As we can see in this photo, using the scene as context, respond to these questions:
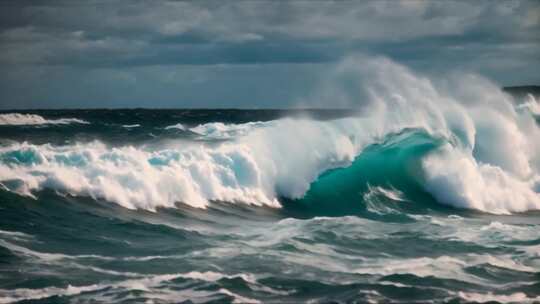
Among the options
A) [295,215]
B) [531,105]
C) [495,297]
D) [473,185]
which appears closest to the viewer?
[495,297]

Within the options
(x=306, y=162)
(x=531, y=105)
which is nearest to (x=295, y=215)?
(x=306, y=162)

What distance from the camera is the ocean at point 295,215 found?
10.9 m

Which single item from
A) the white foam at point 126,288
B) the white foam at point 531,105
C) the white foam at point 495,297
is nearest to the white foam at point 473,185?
the white foam at point 531,105

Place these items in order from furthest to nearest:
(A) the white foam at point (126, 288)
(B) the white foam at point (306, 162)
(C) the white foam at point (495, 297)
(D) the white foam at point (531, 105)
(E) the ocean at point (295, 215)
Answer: (D) the white foam at point (531, 105)
(B) the white foam at point (306, 162)
(E) the ocean at point (295, 215)
(C) the white foam at point (495, 297)
(A) the white foam at point (126, 288)

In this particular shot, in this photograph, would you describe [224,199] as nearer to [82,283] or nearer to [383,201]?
[383,201]

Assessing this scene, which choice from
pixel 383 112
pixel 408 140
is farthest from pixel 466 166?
pixel 383 112

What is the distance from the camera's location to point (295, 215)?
1972cm

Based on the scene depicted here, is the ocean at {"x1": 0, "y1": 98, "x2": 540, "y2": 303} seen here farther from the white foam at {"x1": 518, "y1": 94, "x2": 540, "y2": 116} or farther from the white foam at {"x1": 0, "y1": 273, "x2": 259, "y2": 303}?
the white foam at {"x1": 518, "y1": 94, "x2": 540, "y2": 116}

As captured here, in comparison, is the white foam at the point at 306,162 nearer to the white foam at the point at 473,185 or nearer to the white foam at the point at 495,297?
the white foam at the point at 473,185

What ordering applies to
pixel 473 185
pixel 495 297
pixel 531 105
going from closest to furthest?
1. pixel 495 297
2. pixel 473 185
3. pixel 531 105

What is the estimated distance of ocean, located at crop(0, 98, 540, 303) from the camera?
35.8 feet

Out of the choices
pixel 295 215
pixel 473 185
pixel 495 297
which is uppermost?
pixel 473 185

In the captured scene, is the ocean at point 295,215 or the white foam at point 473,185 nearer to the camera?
the ocean at point 295,215

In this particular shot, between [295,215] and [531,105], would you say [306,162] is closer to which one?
[295,215]
